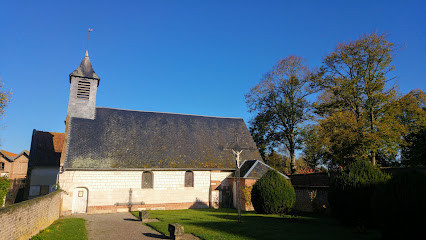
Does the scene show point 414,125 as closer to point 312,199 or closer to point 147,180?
point 312,199

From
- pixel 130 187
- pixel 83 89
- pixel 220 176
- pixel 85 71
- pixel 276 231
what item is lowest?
pixel 276 231

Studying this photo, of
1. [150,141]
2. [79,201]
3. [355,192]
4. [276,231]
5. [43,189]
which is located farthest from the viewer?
[43,189]

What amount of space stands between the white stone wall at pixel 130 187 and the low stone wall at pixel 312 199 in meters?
6.97

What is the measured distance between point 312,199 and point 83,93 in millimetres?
20074

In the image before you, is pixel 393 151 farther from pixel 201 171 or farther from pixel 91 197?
pixel 91 197

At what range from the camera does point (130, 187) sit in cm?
2111

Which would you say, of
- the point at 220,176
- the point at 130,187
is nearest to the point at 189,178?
the point at 220,176

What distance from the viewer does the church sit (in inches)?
795

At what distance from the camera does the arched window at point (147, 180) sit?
21719 mm

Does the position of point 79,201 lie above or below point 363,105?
below

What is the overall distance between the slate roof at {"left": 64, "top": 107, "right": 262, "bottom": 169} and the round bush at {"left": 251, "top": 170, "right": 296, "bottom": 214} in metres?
7.60

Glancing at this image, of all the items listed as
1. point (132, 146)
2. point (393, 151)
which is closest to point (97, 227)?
point (132, 146)

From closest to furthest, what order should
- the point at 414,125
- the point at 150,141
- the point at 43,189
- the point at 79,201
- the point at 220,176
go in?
the point at 79,201 < the point at 414,125 < the point at 220,176 < the point at 150,141 < the point at 43,189

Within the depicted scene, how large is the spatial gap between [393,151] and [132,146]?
780 inches
